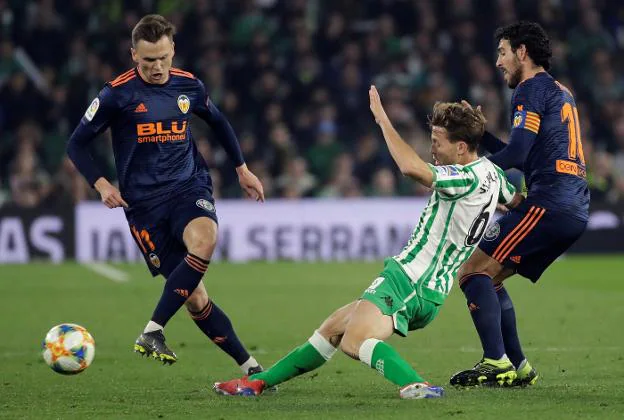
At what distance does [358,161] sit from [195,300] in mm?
11620

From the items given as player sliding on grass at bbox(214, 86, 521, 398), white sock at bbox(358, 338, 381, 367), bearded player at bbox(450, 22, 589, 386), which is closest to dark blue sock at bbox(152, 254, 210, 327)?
player sliding on grass at bbox(214, 86, 521, 398)

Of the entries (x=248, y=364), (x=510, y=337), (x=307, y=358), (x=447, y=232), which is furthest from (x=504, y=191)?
(x=248, y=364)

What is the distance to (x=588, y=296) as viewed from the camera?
43.7ft

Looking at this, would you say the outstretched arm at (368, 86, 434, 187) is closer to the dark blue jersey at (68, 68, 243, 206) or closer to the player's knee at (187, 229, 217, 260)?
the player's knee at (187, 229, 217, 260)

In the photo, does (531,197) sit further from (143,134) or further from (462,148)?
(143,134)

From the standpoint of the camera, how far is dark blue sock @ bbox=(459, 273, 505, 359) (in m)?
7.13

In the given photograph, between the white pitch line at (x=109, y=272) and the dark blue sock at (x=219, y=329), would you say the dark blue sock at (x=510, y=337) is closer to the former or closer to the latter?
the dark blue sock at (x=219, y=329)

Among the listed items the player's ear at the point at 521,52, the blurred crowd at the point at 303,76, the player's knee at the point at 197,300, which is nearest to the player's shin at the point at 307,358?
the player's knee at the point at 197,300

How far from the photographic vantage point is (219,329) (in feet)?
24.8

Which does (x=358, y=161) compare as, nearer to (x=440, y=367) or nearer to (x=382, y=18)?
(x=382, y=18)

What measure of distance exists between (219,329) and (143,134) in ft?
4.12

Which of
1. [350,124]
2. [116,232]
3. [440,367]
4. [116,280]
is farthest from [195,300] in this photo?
[350,124]

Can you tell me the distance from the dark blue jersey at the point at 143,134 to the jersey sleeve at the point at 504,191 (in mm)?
1955

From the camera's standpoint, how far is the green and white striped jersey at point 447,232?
21.4 ft
